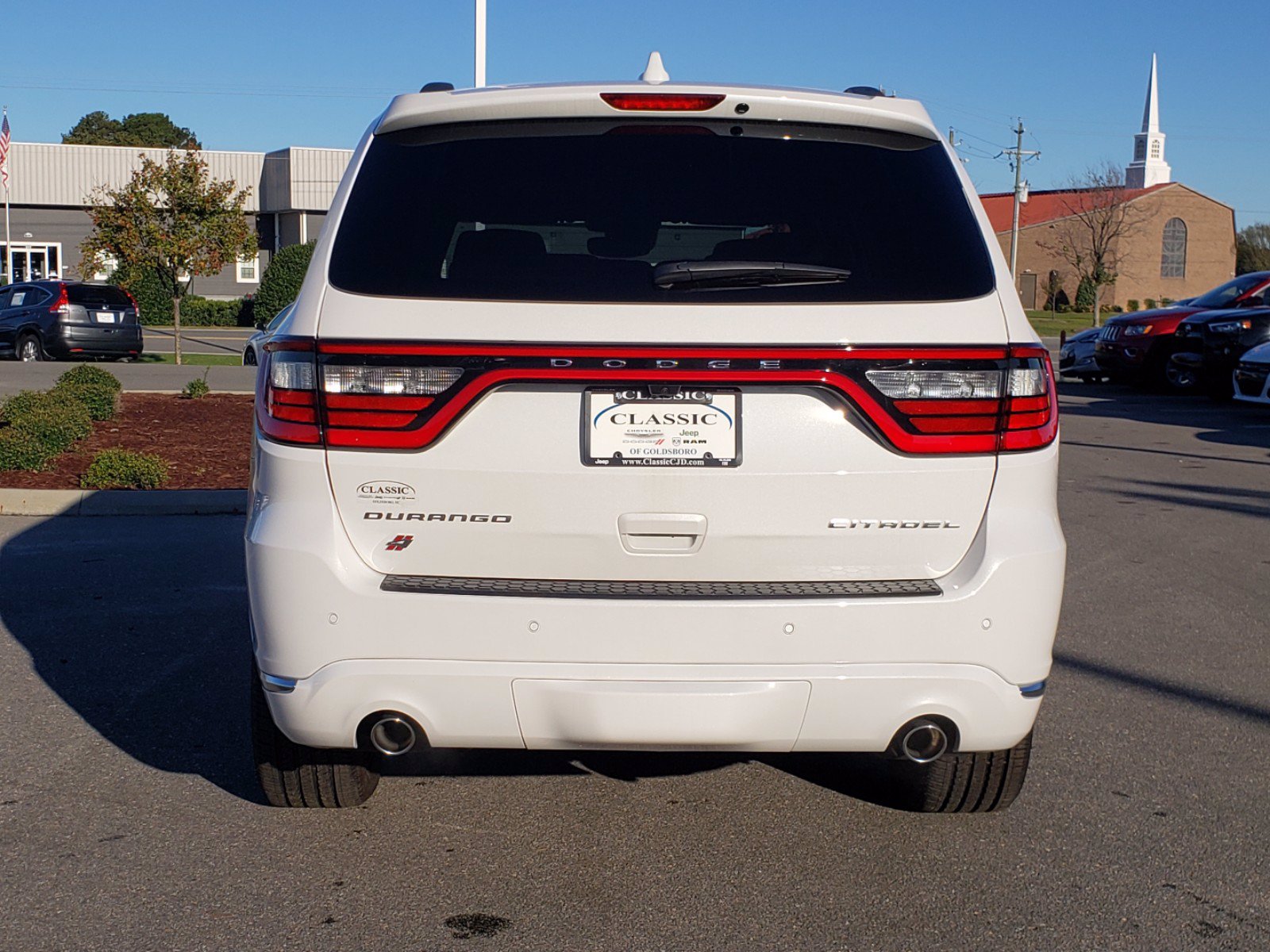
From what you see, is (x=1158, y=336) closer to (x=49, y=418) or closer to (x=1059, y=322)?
(x=49, y=418)

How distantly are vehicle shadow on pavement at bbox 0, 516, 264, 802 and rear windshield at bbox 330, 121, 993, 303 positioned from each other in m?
1.92

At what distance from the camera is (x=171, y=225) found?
25359mm

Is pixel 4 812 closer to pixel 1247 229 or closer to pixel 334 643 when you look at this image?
pixel 334 643

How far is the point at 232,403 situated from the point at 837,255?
45.5 ft

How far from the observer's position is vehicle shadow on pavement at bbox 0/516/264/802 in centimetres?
498

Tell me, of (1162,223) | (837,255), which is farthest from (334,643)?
(1162,223)

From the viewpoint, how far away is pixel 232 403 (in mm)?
16406

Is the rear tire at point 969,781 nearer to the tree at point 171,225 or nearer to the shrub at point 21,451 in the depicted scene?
the shrub at point 21,451

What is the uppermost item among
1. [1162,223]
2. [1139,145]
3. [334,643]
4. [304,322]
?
[1139,145]

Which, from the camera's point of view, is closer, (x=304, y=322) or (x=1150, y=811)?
(x=304, y=322)

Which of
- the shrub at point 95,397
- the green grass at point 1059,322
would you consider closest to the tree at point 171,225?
the shrub at point 95,397

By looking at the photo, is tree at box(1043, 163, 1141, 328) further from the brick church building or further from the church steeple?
the church steeple

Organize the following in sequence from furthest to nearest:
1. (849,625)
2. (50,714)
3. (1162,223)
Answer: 1. (1162,223)
2. (50,714)
3. (849,625)

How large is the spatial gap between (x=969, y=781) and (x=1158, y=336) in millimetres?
19702
